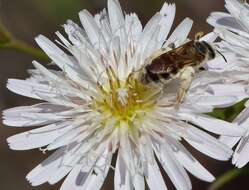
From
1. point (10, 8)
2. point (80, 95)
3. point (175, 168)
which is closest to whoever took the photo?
point (175, 168)

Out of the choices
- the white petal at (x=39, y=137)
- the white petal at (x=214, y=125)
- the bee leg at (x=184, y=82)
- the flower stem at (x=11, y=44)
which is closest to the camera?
the bee leg at (x=184, y=82)

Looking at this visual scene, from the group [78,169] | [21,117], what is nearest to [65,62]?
[21,117]

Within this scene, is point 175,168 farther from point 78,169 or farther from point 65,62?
point 65,62

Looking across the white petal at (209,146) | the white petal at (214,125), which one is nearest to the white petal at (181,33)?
the white petal at (214,125)

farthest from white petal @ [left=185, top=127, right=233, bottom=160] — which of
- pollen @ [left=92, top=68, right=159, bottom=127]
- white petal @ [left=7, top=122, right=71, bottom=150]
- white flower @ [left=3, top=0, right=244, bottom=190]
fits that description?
white petal @ [left=7, top=122, right=71, bottom=150]

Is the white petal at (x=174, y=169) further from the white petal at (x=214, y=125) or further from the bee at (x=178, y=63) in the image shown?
the bee at (x=178, y=63)

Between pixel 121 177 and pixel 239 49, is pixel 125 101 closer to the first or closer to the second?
pixel 121 177
